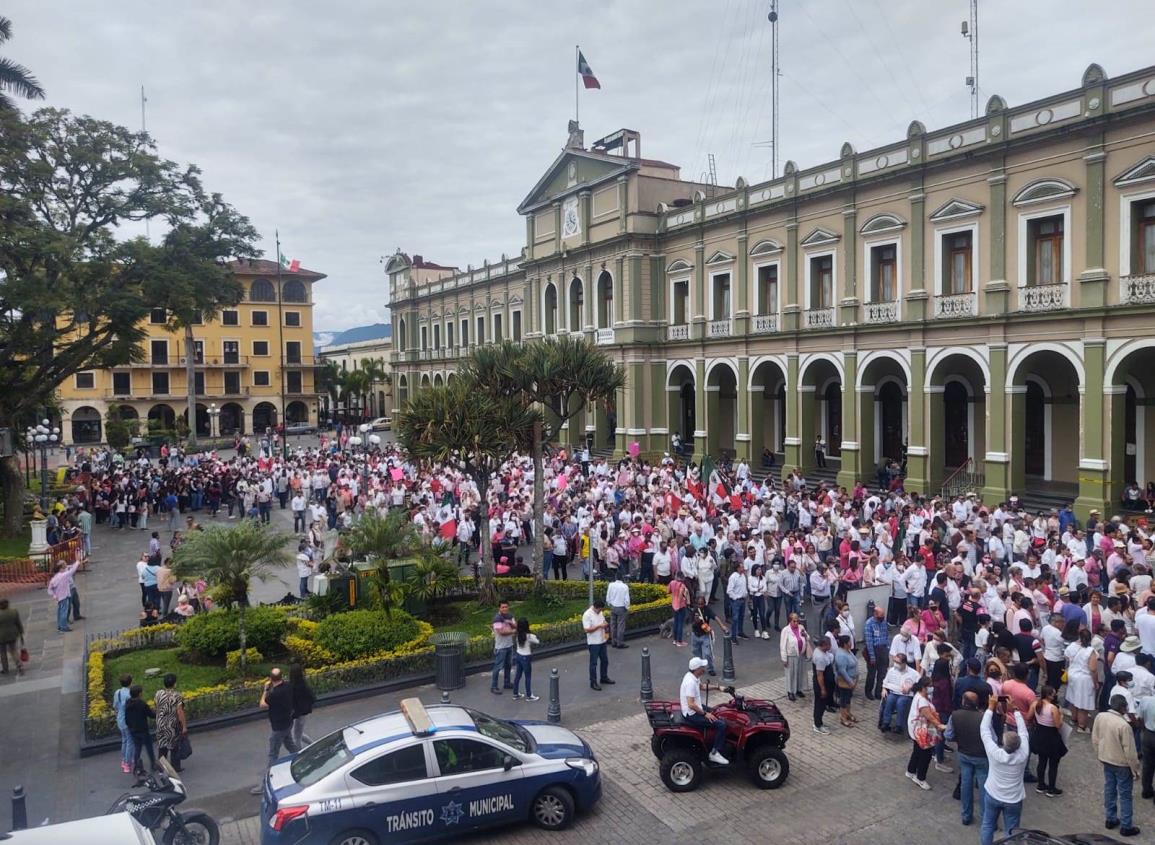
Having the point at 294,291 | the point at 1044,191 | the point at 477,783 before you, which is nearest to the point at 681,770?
the point at 477,783

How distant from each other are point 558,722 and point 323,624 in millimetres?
4758

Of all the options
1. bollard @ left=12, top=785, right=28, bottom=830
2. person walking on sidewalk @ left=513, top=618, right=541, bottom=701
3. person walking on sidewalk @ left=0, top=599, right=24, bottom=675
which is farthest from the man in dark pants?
person walking on sidewalk @ left=0, top=599, right=24, bottom=675

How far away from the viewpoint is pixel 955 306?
2753cm

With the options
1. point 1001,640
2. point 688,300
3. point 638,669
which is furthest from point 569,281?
point 1001,640

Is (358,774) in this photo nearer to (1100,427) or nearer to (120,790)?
(120,790)

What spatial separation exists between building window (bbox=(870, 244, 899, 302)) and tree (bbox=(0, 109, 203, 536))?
2418 cm

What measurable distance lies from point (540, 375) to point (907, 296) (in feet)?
52.3

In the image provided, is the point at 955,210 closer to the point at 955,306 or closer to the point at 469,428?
the point at 955,306

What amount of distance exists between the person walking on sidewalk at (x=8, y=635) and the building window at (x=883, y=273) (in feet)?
87.4

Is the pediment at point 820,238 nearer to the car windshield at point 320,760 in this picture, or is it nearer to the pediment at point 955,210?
the pediment at point 955,210

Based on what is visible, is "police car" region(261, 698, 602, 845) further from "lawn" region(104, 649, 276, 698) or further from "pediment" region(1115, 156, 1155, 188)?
"pediment" region(1115, 156, 1155, 188)

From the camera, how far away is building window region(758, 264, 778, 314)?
3500cm

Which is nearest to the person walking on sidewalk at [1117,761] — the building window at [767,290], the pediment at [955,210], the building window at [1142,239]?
the building window at [1142,239]

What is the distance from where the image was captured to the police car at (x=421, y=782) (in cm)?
839
